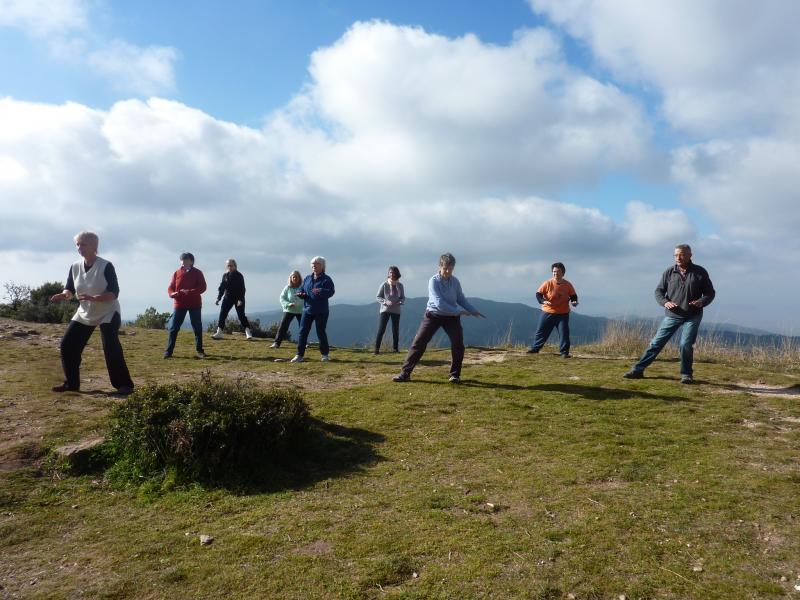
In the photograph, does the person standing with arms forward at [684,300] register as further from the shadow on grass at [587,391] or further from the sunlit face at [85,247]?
the sunlit face at [85,247]

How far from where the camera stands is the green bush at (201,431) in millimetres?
5227

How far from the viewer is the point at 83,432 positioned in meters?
6.17

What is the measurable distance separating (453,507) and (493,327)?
59.0m

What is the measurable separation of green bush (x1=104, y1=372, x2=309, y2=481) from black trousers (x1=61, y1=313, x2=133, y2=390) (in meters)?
2.28

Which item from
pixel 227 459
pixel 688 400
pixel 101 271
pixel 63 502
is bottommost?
pixel 63 502

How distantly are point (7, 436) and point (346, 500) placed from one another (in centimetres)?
415

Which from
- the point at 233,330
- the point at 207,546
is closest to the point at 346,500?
the point at 207,546

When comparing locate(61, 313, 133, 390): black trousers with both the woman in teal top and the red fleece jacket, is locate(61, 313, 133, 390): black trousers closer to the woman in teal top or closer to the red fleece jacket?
the red fleece jacket

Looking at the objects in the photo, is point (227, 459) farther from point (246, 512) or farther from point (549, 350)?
point (549, 350)

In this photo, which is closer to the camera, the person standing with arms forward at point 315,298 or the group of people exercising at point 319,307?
the group of people exercising at point 319,307

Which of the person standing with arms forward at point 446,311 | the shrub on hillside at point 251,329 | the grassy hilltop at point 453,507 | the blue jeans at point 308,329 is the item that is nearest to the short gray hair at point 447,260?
Result: the person standing with arms forward at point 446,311

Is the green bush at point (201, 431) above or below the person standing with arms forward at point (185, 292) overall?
below

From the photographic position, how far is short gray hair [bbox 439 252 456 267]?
341 inches

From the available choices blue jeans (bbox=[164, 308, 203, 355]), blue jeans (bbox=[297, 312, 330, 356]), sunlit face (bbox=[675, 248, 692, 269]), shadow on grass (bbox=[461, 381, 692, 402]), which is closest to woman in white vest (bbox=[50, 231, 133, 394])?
blue jeans (bbox=[164, 308, 203, 355])
